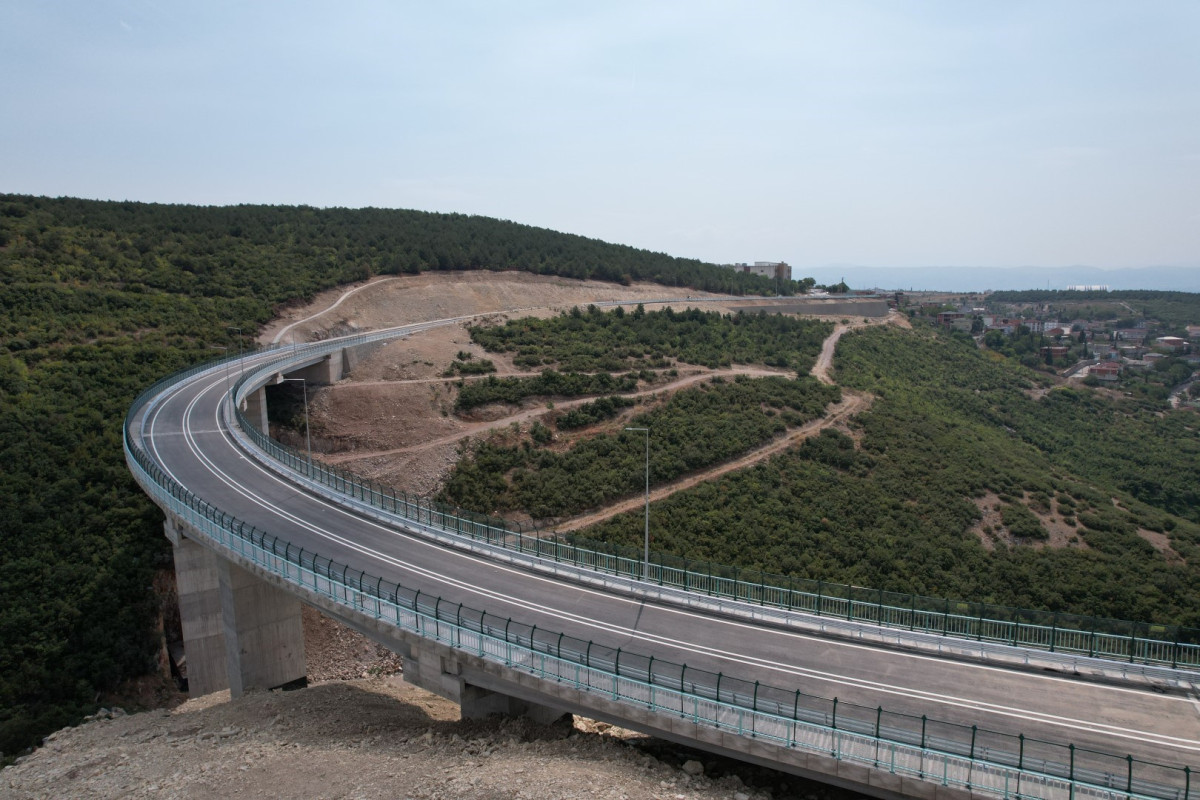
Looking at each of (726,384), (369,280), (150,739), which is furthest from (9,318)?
(726,384)

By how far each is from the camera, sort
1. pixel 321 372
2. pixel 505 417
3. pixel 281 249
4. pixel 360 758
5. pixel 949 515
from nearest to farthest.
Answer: pixel 360 758
pixel 949 515
pixel 505 417
pixel 321 372
pixel 281 249

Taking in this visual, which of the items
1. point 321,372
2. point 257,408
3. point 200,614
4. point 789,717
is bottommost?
point 200,614

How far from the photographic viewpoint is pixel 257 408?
5106 centimetres

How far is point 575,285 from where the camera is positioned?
92000mm

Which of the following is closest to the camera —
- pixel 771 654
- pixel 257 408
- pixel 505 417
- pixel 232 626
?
pixel 771 654

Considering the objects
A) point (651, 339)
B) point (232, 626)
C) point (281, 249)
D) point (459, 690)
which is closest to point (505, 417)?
point (651, 339)

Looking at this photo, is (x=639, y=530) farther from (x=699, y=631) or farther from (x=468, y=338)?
(x=468, y=338)

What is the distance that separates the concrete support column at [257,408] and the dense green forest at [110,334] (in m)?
7.20

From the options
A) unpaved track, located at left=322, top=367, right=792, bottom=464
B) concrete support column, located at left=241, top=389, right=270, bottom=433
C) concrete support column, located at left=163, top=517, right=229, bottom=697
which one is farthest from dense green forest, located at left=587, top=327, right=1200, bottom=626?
concrete support column, located at left=241, top=389, right=270, bottom=433

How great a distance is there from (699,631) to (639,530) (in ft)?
59.1

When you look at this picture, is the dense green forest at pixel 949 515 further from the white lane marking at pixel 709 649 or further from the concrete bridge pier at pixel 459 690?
the concrete bridge pier at pixel 459 690

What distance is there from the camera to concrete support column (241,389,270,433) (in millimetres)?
50656

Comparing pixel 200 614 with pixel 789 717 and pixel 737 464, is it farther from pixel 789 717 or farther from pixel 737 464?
pixel 737 464

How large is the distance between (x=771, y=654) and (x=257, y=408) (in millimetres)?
41615
